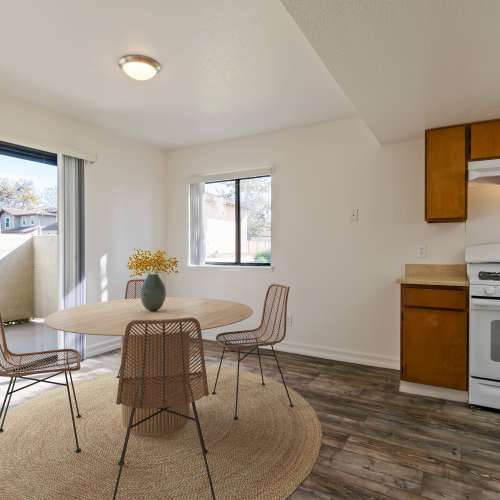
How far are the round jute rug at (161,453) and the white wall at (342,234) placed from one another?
1.30 meters

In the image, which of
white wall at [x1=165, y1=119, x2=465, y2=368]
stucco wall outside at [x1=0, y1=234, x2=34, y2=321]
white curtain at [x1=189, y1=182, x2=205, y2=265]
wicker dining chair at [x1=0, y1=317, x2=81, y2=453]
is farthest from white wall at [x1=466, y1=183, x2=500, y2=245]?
stucco wall outside at [x1=0, y1=234, x2=34, y2=321]

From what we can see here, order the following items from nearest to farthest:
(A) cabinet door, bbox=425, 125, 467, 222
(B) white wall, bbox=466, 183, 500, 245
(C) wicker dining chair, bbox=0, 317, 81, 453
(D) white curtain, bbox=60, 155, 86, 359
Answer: (C) wicker dining chair, bbox=0, 317, 81, 453 → (A) cabinet door, bbox=425, 125, 467, 222 → (B) white wall, bbox=466, 183, 500, 245 → (D) white curtain, bbox=60, 155, 86, 359

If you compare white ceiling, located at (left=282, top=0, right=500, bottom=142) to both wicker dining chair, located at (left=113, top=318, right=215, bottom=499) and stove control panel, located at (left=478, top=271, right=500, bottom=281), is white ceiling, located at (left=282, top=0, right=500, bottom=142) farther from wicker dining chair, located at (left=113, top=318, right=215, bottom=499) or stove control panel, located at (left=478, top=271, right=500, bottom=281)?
wicker dining chair, located at (left=113, top=318, right=215, bottom=499)

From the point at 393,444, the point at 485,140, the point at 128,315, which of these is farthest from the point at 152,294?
the point at 485,140

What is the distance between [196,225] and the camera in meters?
4.79

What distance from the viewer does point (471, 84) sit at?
2.27 m

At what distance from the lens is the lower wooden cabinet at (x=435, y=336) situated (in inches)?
107

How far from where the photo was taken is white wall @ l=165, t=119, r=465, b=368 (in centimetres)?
343

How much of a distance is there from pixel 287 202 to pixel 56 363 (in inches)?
109

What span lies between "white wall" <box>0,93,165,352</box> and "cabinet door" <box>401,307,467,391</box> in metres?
3.19

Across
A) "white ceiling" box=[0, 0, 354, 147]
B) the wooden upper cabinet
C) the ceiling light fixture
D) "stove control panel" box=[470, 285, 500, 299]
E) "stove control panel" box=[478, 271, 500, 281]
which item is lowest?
A: "stove control panel" box=[470, 285, 500, 299]

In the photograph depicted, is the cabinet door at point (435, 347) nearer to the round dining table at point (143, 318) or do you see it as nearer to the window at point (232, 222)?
the round dining table at point (143, 318)

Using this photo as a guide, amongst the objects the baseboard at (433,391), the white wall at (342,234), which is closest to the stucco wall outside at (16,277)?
the white wall at (342,234)

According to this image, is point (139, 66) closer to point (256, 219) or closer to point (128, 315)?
point (128, 315)
